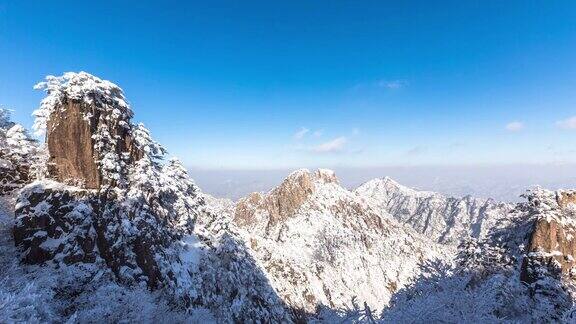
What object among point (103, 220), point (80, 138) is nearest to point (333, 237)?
point (103, 220)

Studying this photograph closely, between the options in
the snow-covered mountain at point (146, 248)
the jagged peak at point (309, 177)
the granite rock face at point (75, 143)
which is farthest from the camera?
the jagged peak at point (309, 177)

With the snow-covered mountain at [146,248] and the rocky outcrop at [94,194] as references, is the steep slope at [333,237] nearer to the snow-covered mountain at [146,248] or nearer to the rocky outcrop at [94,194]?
the snow-covered mountain at [146,248]

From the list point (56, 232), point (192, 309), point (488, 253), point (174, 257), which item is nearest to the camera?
point (56, 232)

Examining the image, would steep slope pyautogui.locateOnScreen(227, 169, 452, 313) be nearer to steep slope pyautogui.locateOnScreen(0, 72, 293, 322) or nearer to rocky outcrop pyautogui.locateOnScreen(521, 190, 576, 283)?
steep slope pyautogui.locateOnScreen(0, 72, 293, 322)

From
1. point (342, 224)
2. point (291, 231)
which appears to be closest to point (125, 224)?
point (291, 231)

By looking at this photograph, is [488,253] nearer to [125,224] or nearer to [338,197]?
[125,224]

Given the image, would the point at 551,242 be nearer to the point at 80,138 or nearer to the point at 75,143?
the point at 80,138

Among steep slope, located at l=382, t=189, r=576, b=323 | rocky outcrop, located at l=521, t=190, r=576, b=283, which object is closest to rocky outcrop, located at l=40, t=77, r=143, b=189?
steep slope, located at l=382, t=189, r=576, b=323

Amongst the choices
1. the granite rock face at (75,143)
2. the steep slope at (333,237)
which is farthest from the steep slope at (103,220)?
the steep slope at (333,237)
